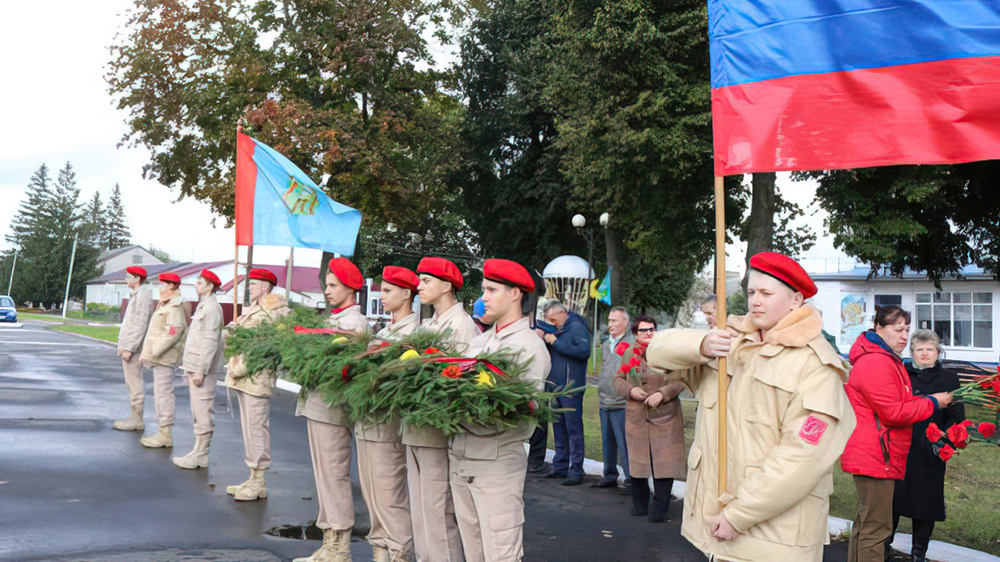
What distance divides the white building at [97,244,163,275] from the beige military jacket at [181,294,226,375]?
105486 millimetres

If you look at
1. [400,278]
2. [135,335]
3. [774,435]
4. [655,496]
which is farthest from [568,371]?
[774,435]

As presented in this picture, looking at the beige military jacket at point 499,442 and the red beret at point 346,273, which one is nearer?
the beige military jacket at point 499,442

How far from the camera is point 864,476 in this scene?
Result: 505 cm

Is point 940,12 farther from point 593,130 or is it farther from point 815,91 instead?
point 593,130

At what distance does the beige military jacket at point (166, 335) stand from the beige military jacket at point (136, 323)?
0.38 m

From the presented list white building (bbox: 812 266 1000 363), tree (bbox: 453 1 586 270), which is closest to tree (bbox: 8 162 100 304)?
tree (bbox: 453 1 586 270)

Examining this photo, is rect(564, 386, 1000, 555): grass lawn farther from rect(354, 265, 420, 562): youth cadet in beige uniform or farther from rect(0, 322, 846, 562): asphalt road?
rect(354, 265, 420, 562): youth cadet in beige uniform

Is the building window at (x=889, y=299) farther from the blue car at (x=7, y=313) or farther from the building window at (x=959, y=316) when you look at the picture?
the blue car at (x=7, y=313)

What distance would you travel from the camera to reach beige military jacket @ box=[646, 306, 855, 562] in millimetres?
3055

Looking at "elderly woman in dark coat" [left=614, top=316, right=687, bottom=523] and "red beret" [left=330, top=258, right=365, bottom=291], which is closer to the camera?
"red beret" [left=330, top=258, right=365, bottom=291]

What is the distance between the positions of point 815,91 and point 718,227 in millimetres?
1108

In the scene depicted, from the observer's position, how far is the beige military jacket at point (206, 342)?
8.35 metres

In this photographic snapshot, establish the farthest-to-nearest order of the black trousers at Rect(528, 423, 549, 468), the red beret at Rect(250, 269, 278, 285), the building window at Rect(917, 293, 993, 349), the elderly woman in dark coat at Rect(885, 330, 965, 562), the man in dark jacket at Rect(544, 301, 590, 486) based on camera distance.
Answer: the building window at Rect(917, 293, 993, 349) < the black trousers at Rect(528, 423, 549, 468) < the man in dark jacket at Rect(544, 301, 590, 486) < the red beret at Rect(250, 269, 278, 285) < the elderly woman in dark coat at Rect(885, 330, 965, 562)

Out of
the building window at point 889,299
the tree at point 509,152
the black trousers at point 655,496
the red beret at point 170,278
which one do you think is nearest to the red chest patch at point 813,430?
the black trousers at point 655,496
